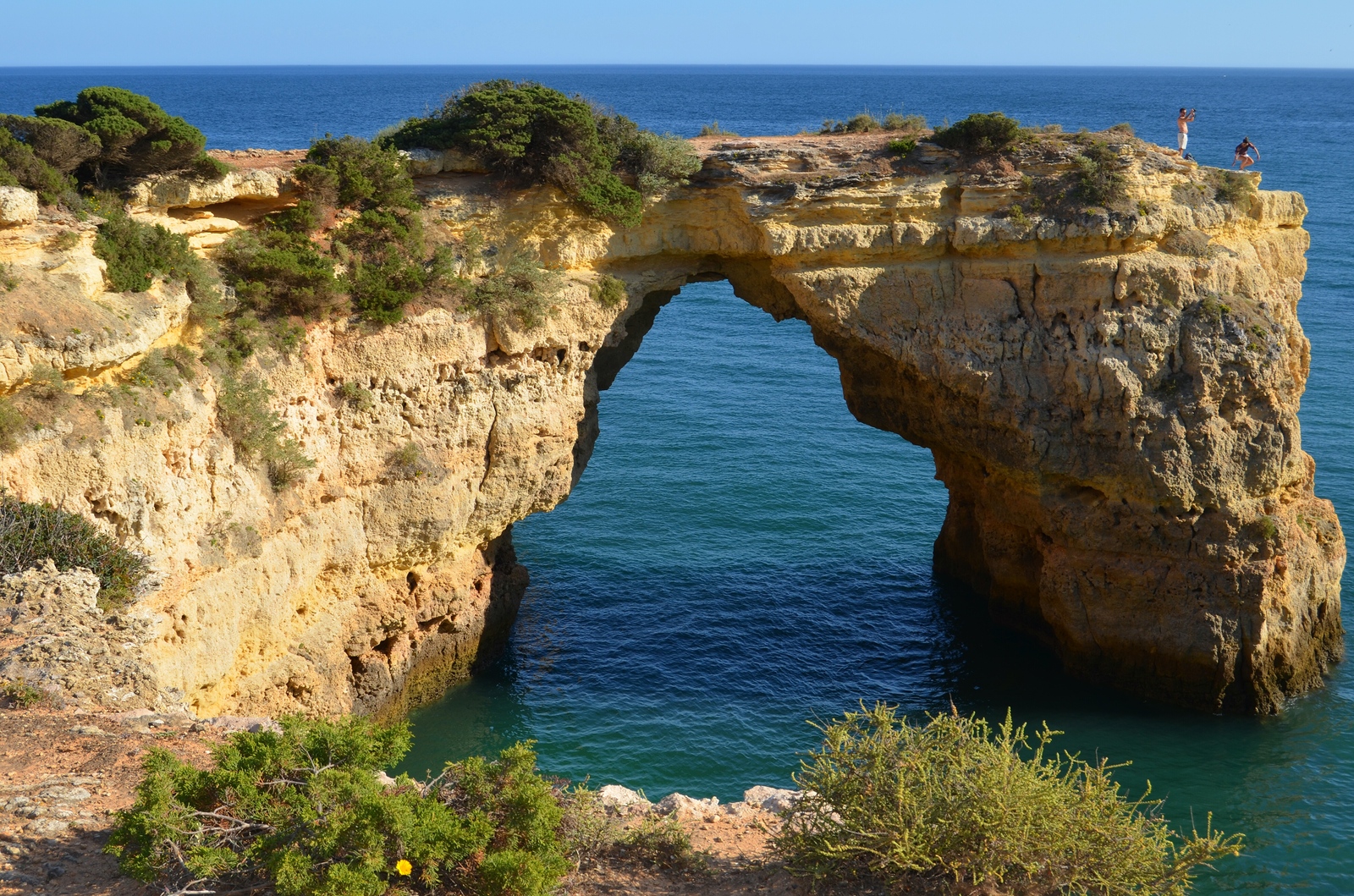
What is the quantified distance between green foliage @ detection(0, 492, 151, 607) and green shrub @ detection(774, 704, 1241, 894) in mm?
10419

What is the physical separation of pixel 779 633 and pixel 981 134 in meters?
11.9

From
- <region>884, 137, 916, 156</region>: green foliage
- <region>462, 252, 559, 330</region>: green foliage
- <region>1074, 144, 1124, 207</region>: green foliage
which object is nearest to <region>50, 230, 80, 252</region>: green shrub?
<region>462, 252, 559, 330</region>: green foliage

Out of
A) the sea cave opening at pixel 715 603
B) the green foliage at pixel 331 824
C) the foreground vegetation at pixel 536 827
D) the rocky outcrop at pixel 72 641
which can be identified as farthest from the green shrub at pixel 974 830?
the rocky outcrop at pixel 72 641

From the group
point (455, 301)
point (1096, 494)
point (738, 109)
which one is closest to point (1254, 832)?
point (1096, 494)

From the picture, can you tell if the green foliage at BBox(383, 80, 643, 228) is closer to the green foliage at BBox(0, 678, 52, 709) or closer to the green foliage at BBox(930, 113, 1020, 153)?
the green foliage at BBox(930, 113, 1020, 153)

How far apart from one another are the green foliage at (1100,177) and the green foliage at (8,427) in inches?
755

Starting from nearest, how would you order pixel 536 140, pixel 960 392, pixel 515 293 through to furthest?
pixel 515 293, pixel 536 140, pixel 960 392

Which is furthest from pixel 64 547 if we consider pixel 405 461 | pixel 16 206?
pixel 405 461

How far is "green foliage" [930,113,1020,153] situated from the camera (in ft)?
76.6

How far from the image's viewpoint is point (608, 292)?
23.7m

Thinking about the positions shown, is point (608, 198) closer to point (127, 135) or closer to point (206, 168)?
point (206, 168)

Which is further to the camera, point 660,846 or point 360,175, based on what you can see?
point 360,175

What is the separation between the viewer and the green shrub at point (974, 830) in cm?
1219

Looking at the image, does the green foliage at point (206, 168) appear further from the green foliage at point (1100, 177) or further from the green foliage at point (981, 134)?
the green foliage at point (1100, 177)
